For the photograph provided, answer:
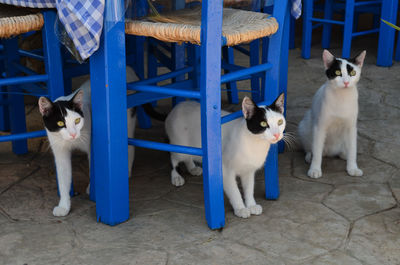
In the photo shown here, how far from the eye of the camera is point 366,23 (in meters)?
6.07

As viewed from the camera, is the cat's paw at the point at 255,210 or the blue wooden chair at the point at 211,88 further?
the cat's paw at the point at 255,210

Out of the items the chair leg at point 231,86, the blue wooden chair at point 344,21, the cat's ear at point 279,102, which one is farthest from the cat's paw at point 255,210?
the blue wooden chair at point 344,21

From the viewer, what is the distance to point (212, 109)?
6.31 ft

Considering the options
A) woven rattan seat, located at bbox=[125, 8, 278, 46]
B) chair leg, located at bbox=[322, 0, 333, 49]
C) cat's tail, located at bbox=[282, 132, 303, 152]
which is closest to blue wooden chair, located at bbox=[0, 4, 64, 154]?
woven rattan seat, located at bbox=[125, 8, 278, 46]

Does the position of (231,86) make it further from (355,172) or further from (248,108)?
(248,108)

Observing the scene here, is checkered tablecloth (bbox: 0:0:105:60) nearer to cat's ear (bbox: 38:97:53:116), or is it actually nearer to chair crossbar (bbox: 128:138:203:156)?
cat's ear (bbox: 38:97:53:116)

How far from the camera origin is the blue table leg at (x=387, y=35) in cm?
412

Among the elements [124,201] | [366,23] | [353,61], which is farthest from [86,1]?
[366,23]

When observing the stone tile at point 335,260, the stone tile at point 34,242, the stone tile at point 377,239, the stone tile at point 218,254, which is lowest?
the stone tile at point 34,242

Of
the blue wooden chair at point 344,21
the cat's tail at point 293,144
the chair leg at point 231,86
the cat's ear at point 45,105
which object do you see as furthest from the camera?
the blue wooden chair at point 344,21

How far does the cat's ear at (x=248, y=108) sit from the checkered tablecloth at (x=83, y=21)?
59 cm

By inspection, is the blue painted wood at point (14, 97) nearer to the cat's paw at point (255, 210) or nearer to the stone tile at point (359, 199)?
the cat's paw at point (255, 210)

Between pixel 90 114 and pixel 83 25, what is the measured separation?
521mm

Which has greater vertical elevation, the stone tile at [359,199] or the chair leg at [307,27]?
the chair leg at [307,27]
